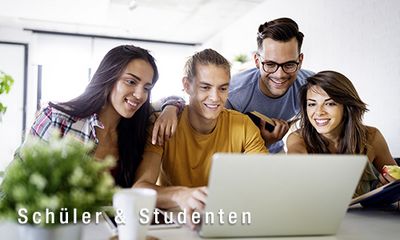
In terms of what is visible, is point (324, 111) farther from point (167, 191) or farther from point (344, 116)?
point (167, 191)

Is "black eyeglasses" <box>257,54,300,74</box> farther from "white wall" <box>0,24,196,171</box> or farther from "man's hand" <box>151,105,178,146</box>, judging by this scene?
"white wall" <box>0,24,196,171</box>

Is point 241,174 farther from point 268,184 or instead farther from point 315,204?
point 315,204

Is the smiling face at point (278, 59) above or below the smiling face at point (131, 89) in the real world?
above

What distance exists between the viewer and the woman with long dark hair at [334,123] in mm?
1473

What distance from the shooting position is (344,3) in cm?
283

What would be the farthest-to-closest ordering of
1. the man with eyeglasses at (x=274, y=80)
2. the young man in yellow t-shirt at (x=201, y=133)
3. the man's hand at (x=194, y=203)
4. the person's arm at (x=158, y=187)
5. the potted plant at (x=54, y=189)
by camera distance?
the man with eyeglasses at (x=274, y=80) → the young man in yellow t-shirt at (x=201, y=133) → the person's arm at (x=158, y=187) → the man's hand at (x=194, y=203) → the potted plant at (x=54, y=189)

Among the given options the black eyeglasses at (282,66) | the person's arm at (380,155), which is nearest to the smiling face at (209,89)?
the black eyeglasses at (282,66)

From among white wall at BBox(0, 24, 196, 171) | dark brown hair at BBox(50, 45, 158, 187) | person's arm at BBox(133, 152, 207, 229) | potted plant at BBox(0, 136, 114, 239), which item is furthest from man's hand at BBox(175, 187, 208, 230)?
white wall at BBox(0, 24, 196, 171)

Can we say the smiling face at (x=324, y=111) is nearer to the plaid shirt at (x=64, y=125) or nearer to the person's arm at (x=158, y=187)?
the person's arm at (x=158, y=187)

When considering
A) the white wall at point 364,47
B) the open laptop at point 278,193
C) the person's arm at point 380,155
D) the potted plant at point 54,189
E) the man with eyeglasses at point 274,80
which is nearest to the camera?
the potted plant at point 54,189

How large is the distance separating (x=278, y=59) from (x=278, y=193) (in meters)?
1.18

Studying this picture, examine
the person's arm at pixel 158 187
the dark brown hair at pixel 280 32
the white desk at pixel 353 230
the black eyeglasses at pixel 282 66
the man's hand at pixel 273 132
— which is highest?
the dark brown hair at pixel 280 32

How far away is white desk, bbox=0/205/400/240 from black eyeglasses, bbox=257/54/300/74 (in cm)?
87

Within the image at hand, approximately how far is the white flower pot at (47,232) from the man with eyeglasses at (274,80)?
1152mm
